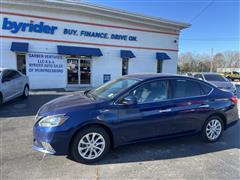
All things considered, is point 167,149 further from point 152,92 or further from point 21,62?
point 21,62

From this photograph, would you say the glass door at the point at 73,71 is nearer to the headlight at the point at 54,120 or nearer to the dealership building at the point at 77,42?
the dealership building at the point at 77,42

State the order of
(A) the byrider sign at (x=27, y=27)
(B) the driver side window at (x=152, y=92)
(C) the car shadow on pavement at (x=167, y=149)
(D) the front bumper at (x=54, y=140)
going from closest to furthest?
(D) the front bumper at (x=54, y=140) < (C) the car shadow on pavement at (x=167, y=149) < (B) the driver side window at (x=152, y=92) < (A) the byrider sign at (x=27, y=27)

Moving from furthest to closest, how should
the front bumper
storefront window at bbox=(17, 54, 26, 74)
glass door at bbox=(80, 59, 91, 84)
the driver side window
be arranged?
glass door at bbox=(80, 59, 91, 84) < storefront window at bbox=(17, 54, 26, 74) < the driver side window < the front bumper

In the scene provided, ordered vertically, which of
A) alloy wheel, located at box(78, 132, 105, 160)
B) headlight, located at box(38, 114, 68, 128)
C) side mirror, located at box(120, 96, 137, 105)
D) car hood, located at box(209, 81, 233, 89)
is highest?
side mirror, located at box(120, 96, 137, 105)

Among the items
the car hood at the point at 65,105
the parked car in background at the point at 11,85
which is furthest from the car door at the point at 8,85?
the car hood at the point at 65,105

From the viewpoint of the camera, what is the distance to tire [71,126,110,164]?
3.69 m

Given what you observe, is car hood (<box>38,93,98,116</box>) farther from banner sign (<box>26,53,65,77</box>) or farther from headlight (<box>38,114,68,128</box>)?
banner sign (<box>26,53,65,77</box>)

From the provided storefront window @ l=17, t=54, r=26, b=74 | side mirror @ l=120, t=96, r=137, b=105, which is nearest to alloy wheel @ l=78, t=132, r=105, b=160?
side mirror @ l=120, t=96, r=137, b=105

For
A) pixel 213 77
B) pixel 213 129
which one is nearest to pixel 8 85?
pixel 213 129

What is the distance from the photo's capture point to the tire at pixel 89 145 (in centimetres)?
369

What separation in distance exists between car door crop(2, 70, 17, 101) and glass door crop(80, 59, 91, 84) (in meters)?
7.66

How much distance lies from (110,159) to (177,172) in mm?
1230

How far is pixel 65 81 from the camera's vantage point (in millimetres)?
15719

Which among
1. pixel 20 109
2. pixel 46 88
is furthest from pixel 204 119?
pixel 46 88
